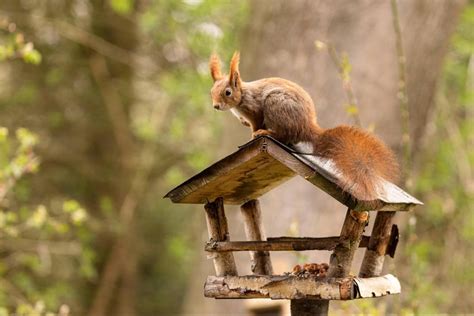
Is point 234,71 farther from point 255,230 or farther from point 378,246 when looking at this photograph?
point 378,246

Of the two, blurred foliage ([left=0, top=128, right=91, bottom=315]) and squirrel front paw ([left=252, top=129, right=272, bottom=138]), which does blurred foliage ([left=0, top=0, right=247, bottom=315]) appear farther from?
squirrel front paw ([left=252, top=129, right=272, bottom=138])

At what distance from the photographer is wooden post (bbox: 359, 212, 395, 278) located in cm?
216

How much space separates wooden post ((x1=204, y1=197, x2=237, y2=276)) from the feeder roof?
0.03 meters

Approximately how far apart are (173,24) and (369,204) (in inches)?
182

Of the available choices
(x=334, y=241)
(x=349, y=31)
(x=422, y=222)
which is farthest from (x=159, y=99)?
(x=334, y=241)

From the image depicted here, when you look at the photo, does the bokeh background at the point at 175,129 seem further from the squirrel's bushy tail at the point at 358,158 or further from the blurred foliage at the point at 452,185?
the squirrel's bushy tail at the point at 358,158

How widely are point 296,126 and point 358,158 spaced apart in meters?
0.21

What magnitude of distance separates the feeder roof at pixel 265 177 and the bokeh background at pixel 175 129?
58.7 inches

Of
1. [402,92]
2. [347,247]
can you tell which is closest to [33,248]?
[402,92]

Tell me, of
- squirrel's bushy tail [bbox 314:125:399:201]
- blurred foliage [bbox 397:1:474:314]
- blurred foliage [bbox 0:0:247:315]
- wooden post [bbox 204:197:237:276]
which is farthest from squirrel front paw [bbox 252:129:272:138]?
blurred foliage [bbox 0:0:247:315]

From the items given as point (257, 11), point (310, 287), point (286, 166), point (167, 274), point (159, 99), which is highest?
point (159, 99)

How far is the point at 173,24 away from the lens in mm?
6199

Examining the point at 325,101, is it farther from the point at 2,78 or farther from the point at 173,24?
the point at 2,78

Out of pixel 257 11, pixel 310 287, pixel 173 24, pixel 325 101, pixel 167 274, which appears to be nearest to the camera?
pixel 310 287
